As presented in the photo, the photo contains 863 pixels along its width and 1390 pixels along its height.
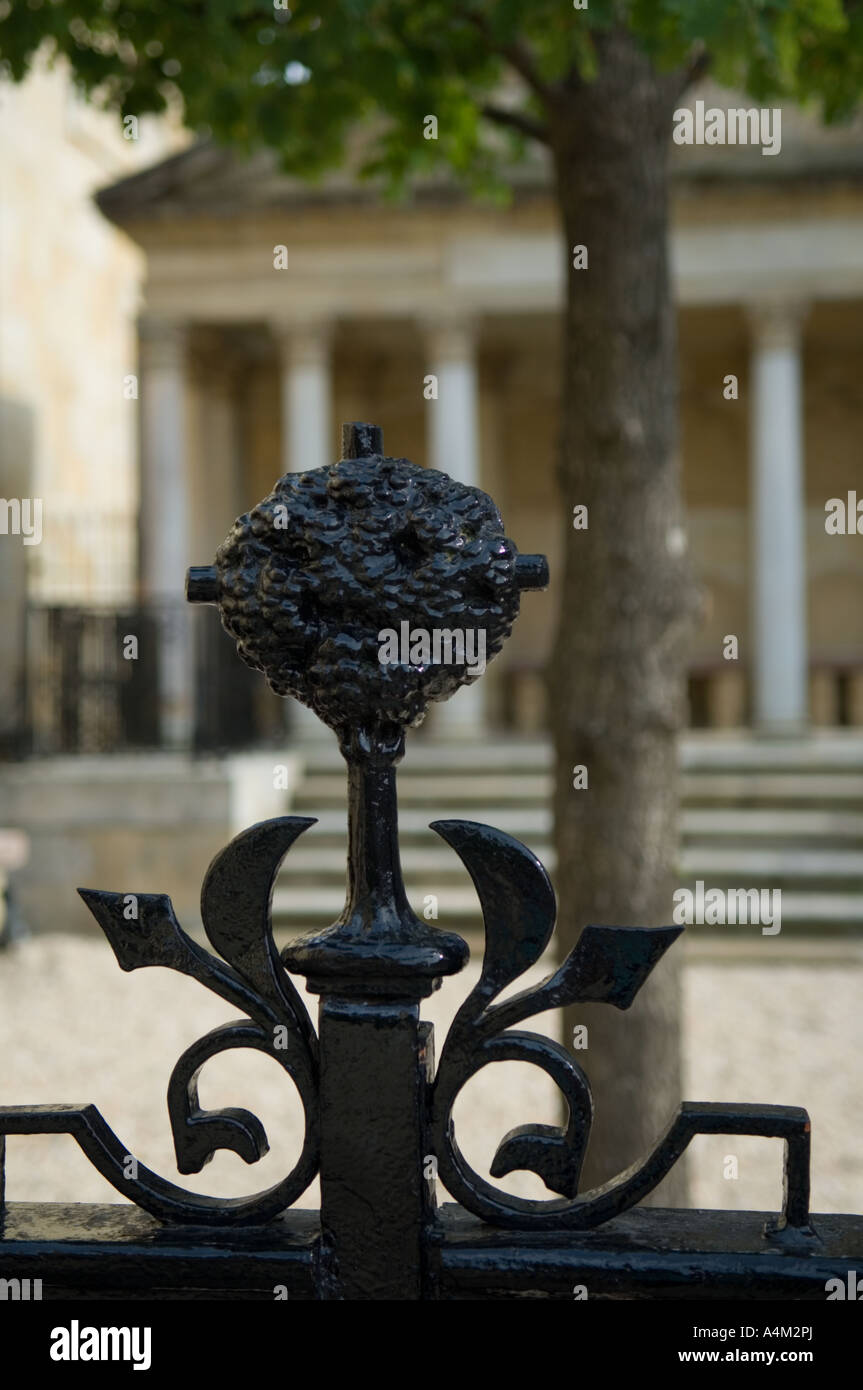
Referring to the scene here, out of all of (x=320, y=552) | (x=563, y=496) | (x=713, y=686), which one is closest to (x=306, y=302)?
(x=713, y=686)

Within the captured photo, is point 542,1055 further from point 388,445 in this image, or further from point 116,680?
point 388,445

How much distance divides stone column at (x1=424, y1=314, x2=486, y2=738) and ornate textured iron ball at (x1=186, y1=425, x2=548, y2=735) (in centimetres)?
1005

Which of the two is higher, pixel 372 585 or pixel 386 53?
pixel 386 53

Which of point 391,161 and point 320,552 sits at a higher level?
point 391,161

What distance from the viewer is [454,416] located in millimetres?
11656

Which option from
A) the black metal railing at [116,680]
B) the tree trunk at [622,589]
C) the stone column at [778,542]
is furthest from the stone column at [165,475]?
the tree trunk at [622,589]

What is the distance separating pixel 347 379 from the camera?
14406 mm

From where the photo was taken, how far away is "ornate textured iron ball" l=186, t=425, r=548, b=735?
1090mm

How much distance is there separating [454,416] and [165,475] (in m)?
2.75

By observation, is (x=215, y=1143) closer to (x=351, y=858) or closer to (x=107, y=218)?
(x=351, y=858)

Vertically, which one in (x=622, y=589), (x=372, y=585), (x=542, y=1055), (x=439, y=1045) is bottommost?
(x=439, y=1045)

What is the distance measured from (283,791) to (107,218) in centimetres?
603

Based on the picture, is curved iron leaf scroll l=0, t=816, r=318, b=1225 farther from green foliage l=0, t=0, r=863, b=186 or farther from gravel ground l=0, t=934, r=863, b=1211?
gravel ground l=0, t=934, r=863, b=1211

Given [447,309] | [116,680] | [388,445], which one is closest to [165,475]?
[116,680]
